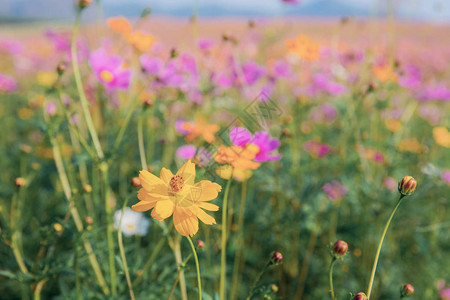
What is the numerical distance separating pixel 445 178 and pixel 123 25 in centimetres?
106

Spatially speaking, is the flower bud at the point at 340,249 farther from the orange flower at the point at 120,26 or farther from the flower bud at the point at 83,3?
the orange flower at the point at 120,26

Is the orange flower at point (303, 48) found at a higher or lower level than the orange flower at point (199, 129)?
higher

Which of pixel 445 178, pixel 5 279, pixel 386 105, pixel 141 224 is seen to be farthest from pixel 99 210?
pixel 445 178

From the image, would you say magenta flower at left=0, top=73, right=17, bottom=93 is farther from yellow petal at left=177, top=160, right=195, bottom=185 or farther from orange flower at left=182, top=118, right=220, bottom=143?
yellow petal at left=177, top=160, right=195, bottom=185

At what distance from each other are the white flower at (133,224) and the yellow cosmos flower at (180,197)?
0.62 meters

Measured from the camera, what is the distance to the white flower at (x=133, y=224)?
101 centimetres

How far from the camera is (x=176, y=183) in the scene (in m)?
0.41

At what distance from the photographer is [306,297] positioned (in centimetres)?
107

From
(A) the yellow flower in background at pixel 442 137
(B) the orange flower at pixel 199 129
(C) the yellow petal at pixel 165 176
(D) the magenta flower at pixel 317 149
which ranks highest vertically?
(C) the yellow petal at pixel 165 176

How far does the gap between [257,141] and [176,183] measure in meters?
0.17

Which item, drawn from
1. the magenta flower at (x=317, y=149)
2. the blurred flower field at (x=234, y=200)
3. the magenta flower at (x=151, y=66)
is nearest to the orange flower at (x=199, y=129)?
the blurred flower field at (x=234, y=200)

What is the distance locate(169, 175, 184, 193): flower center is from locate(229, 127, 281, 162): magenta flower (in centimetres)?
10

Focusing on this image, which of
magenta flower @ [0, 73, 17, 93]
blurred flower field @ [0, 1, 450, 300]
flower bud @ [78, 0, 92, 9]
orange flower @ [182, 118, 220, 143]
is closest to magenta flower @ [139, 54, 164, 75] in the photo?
blurred flower field @ [0, 1, 450, 300]

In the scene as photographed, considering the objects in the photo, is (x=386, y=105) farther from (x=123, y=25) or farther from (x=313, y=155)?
(x=123, y=25)
